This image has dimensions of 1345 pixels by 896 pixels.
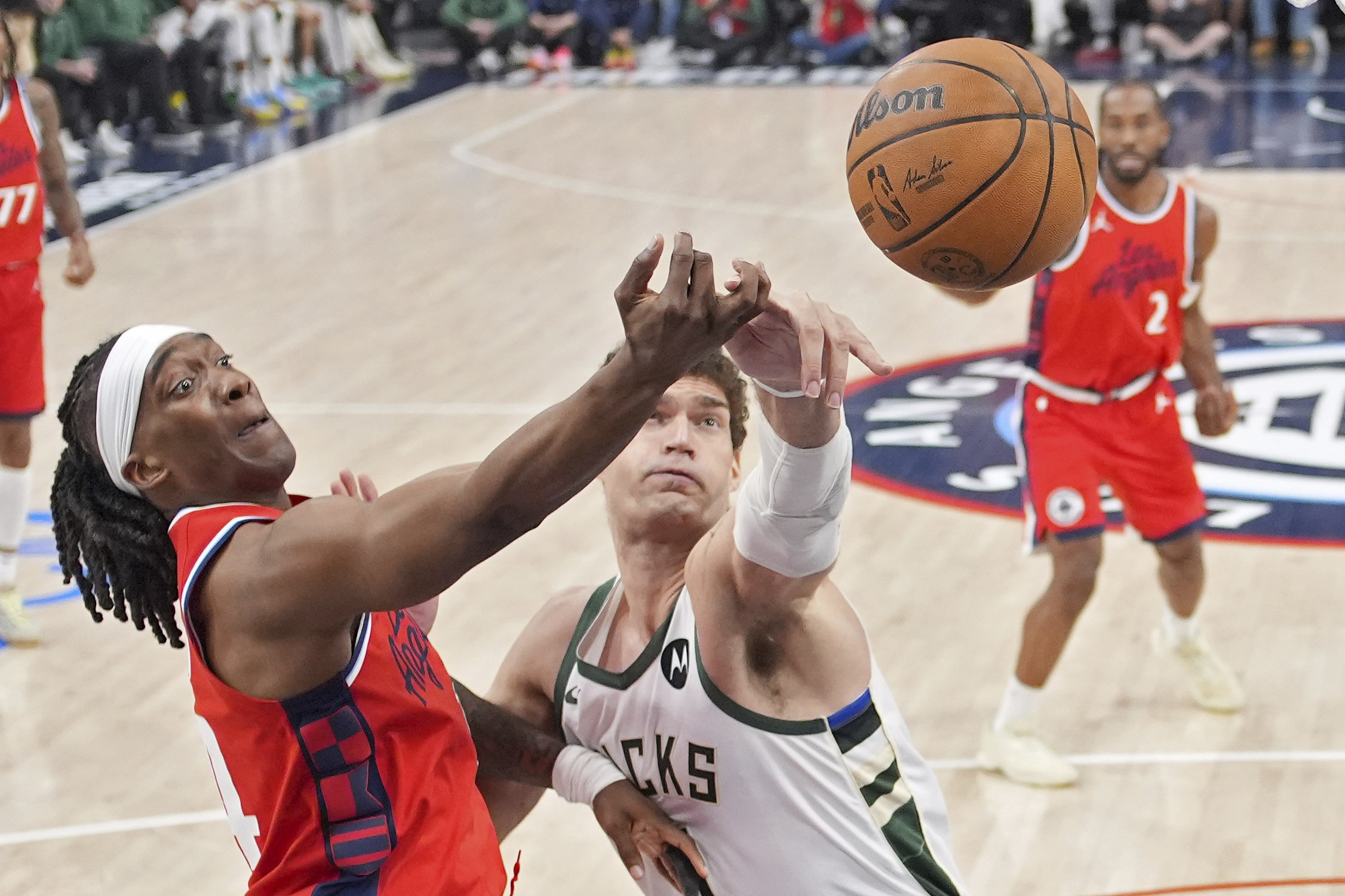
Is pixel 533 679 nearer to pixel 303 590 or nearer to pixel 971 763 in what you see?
pixel 303 590

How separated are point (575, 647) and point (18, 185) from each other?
4.02 metres

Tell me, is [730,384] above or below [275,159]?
above

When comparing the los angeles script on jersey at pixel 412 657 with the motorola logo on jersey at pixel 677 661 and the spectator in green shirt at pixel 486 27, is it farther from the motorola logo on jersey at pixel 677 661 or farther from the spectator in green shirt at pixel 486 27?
the spectator in green shirt at pixel 486 27

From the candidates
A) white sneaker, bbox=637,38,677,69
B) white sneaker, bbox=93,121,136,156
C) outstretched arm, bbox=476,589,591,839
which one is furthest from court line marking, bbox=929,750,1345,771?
white sneaker, bbox=637,38,677,69

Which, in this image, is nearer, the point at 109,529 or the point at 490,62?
the point at 109,529

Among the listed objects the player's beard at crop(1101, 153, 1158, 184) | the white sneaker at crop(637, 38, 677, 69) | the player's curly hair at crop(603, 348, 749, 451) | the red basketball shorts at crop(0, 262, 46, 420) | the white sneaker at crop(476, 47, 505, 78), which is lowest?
the white sneaker at crop(637, 38, 677, 69)

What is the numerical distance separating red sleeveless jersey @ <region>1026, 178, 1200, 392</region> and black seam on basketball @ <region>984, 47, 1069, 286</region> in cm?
190

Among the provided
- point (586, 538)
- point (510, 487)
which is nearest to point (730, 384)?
point (510, 487)

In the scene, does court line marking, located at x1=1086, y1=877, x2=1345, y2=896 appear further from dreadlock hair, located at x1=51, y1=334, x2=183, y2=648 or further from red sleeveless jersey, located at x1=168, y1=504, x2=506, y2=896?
dreadlock hair, located at x1=51, y1=334, x2=183, y2=648

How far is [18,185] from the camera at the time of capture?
6363mm

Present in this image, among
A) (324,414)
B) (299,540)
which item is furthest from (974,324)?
(299,540)

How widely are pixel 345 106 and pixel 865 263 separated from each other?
808 cm

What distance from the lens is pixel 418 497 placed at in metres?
2.25

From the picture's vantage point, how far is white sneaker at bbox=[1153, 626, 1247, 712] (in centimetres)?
544
